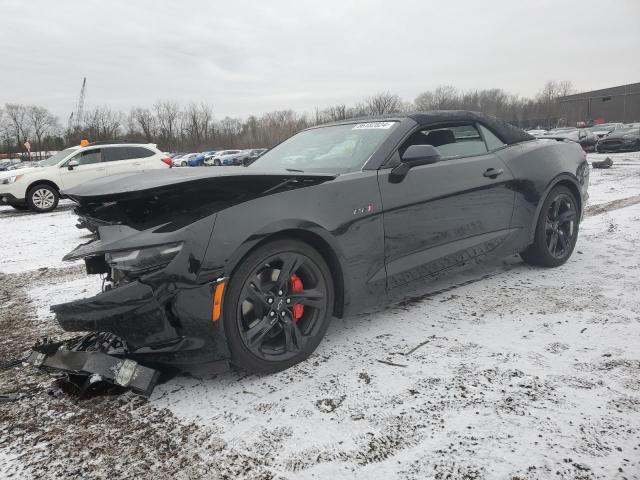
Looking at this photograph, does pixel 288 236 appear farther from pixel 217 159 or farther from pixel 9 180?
pixel 217 159

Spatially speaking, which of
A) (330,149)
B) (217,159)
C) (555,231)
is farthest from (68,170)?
(217,159)

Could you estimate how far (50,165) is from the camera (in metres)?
11.0

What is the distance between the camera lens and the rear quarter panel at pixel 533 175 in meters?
3.68

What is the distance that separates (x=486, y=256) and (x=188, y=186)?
7.81ft

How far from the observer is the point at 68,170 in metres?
11.1

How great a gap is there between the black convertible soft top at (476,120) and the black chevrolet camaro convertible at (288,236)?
0.02 meters

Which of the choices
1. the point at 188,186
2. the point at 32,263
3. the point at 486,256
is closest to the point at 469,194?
the point at 486,256

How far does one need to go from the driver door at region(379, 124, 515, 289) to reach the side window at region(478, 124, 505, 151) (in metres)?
0.05

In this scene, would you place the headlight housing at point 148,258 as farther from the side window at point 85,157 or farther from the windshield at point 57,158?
the windshield at point 57,158

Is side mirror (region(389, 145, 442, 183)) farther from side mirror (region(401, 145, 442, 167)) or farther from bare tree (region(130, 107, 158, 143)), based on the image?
bare tree (region(130, 107, 158, 143))

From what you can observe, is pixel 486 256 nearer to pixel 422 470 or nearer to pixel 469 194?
pixel 469 194

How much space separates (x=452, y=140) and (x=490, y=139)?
1.56 feet

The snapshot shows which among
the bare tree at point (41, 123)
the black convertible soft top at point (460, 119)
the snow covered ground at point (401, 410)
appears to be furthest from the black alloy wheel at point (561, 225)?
the bare tree at point (41, 123)

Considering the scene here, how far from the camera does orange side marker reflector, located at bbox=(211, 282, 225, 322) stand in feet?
7.00
